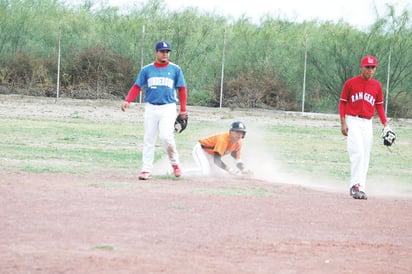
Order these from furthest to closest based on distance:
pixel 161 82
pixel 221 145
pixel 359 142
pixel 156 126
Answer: pixel 221 145 → pixel 156 126 → pixel 161 82 → pixel 359 142

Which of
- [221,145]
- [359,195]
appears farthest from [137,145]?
[359,195]

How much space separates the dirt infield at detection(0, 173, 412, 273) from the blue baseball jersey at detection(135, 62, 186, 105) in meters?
1.20

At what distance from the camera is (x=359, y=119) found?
561 inches

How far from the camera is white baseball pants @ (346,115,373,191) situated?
14.1m

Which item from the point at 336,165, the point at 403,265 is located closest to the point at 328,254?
the point at 403,265

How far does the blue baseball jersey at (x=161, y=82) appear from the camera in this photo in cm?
1488

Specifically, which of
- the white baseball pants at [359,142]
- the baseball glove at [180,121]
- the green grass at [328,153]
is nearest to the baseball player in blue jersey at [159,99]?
the baseball glove at [180,121]

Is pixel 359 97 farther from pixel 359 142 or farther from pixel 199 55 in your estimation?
pixel 199 55

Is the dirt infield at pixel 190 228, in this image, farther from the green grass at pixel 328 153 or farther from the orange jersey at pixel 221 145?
the green grass at pixel 328 153

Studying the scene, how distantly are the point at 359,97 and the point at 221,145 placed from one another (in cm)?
282

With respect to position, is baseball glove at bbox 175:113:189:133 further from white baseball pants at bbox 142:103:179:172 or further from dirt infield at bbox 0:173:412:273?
dirt infield at bbox 0:173:412:273

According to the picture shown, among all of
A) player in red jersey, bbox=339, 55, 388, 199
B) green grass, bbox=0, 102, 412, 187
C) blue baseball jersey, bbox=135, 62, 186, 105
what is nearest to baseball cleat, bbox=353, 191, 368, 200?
player in red jersey, bbox=339, 55, 388, 199

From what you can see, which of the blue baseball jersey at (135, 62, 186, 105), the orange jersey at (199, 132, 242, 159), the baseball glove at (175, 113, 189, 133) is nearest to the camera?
the blue baseball jersey at (135, 62, 186, 105)

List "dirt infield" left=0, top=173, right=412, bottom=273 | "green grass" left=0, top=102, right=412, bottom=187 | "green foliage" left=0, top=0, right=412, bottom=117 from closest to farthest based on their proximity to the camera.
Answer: "dirt infield" left=0, top=173, right=412, bottom=273 → "green grass" left=0, top=102, right=412, bottom=187 → "green foliage" left=0, top=0, right=412, bottom=117
